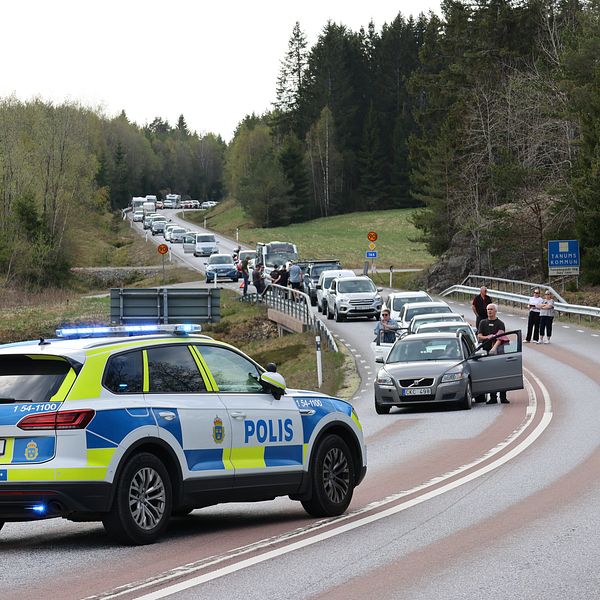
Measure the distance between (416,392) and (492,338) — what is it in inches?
74.8

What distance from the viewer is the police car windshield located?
9.50 metres

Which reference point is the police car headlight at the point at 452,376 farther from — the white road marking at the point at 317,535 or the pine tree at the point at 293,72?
the pine tree at the point at 293,72

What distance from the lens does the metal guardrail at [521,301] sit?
148 ft

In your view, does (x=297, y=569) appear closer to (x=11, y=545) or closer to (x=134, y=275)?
(x=11, y=545)

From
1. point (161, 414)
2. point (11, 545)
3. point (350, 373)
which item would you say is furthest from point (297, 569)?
point (350, 373)

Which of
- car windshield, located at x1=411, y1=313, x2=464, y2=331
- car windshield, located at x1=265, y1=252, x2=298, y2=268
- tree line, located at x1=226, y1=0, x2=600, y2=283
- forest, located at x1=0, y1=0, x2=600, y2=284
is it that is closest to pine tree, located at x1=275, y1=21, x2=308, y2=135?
forest, located at x1=0, y1=0, x2=600, y2=284

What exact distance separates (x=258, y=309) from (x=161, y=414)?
50283 millimetres

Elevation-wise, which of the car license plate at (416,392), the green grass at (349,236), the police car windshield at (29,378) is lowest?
the car license plate at (416,392)

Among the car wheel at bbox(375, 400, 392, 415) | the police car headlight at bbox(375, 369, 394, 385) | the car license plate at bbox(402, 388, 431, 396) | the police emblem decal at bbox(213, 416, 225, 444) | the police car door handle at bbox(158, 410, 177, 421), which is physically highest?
the police car door handle at bbox(158, 410, 177, 421)

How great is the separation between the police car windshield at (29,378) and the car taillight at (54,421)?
15 cm

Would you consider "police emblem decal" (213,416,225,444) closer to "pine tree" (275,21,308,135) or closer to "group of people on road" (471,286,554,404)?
"group of people on road" (471,286,554,404)

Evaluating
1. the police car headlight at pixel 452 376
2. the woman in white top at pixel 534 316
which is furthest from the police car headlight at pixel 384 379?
the woman in white top at pixel 534 316

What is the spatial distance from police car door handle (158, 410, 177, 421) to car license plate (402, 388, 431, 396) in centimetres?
1430

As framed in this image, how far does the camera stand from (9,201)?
96.7m
